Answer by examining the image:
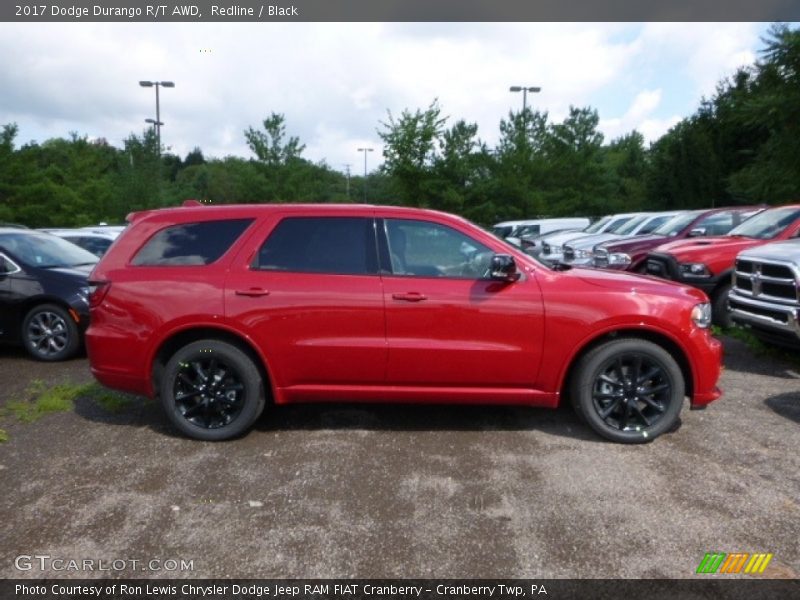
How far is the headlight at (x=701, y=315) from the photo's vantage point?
4828 mm

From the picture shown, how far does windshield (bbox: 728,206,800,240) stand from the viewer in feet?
28.6

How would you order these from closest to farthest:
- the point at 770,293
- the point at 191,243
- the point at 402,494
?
the point at 402,494, the point at 191,243, the point at 770,293

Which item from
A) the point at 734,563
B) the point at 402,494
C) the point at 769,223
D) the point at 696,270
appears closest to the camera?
the point at 734,563

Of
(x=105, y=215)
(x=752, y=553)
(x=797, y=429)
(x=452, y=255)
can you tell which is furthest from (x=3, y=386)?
(x=105, y=215)

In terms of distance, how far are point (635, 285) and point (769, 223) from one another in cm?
542

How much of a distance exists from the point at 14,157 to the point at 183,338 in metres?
31.7

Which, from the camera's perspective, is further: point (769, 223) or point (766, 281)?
point (769, 223)

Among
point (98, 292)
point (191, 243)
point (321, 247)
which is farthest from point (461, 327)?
point (98, 292)

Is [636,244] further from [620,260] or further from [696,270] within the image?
[696,270]

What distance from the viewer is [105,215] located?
33344 mm

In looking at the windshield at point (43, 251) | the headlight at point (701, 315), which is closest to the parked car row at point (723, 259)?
the headlight at point (701, 315)

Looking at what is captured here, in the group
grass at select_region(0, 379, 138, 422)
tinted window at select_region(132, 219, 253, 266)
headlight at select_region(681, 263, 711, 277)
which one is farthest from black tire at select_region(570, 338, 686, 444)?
headlight at select_region(681, 263, 711, 277)

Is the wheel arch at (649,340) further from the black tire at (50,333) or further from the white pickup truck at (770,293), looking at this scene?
the black tire at (50,333)

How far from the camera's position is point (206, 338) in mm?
4969
